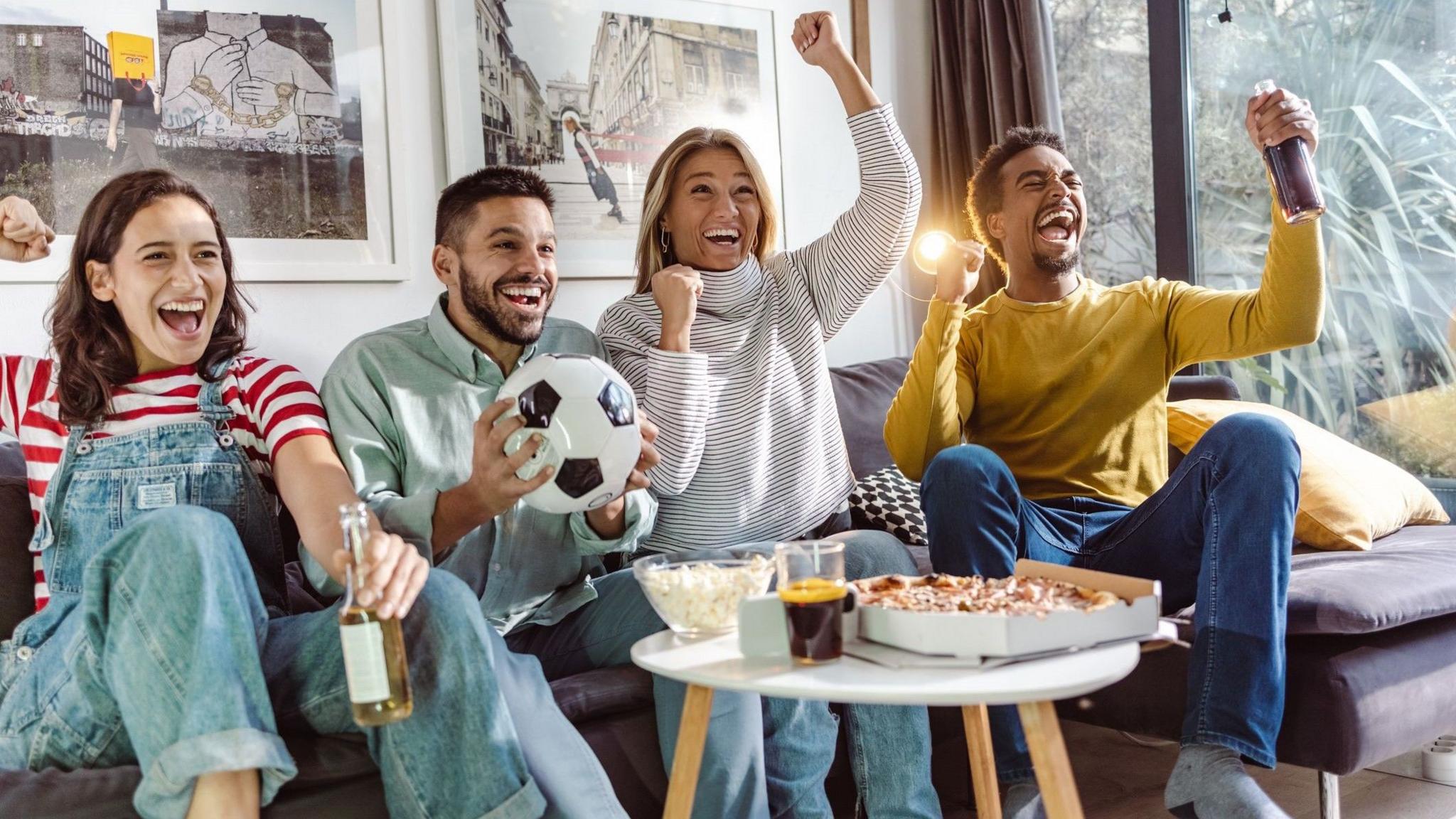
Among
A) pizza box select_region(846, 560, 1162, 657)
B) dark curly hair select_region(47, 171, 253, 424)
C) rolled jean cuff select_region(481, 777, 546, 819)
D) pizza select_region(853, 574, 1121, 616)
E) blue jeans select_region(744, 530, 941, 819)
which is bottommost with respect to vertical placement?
blue jeans select_region(744, 530, 941, 819)

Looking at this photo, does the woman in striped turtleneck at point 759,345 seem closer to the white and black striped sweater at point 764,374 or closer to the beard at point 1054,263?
the white and black striped sweater at point 764,374

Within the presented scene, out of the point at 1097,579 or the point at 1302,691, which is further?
the point at 1302,691

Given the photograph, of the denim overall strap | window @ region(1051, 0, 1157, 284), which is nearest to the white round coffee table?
the denim overall strap

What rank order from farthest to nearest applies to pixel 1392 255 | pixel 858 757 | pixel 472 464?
pixel 1392 255 < pixel 858 757 < pixel 472 464

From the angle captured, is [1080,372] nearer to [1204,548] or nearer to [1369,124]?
[1204,548]

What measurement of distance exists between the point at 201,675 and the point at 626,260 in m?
1.89

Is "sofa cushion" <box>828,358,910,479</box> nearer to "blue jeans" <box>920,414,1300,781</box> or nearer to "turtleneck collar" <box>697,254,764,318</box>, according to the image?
"turtleneck collar" <box>697,254,764,318</box>

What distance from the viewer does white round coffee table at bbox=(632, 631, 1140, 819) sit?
3.77 ft

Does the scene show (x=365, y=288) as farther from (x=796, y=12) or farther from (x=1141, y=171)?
(x=1141, y=171)

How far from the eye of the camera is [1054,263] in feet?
7.88

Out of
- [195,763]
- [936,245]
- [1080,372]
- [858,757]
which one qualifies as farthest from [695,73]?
[195,763]

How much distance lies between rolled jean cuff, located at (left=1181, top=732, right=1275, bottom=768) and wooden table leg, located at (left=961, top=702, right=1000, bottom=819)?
36cm

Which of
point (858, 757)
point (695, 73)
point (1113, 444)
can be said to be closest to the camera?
point (858, 757)

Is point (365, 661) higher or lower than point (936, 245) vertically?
lower
